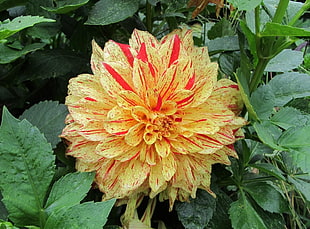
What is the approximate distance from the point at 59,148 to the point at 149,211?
154 mm

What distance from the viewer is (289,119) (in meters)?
0.54

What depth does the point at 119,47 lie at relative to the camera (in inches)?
21.3

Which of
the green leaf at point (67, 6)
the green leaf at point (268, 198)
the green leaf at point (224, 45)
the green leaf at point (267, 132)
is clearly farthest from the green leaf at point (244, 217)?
the green leaf at point (67, 6)

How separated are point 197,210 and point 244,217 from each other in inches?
2.9

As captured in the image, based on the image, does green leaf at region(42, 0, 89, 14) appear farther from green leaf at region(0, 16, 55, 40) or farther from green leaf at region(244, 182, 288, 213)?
green leaf at region(244, 182, 288, 213)

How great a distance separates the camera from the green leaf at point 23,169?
0.44 m

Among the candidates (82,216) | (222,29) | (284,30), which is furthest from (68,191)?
(222,29)

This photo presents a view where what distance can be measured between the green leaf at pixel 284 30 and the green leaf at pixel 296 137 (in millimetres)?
114

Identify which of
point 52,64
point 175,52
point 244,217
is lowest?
point 244,217

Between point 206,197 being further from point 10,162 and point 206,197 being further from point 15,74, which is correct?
point 15,74

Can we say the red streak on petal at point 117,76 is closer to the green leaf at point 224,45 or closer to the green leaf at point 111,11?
the green leaf at point 111,11

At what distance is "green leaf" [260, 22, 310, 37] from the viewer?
1.46ft

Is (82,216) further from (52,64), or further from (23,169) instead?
(52,64)

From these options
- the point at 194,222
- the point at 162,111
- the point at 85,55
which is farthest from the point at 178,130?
the point at 85,55
